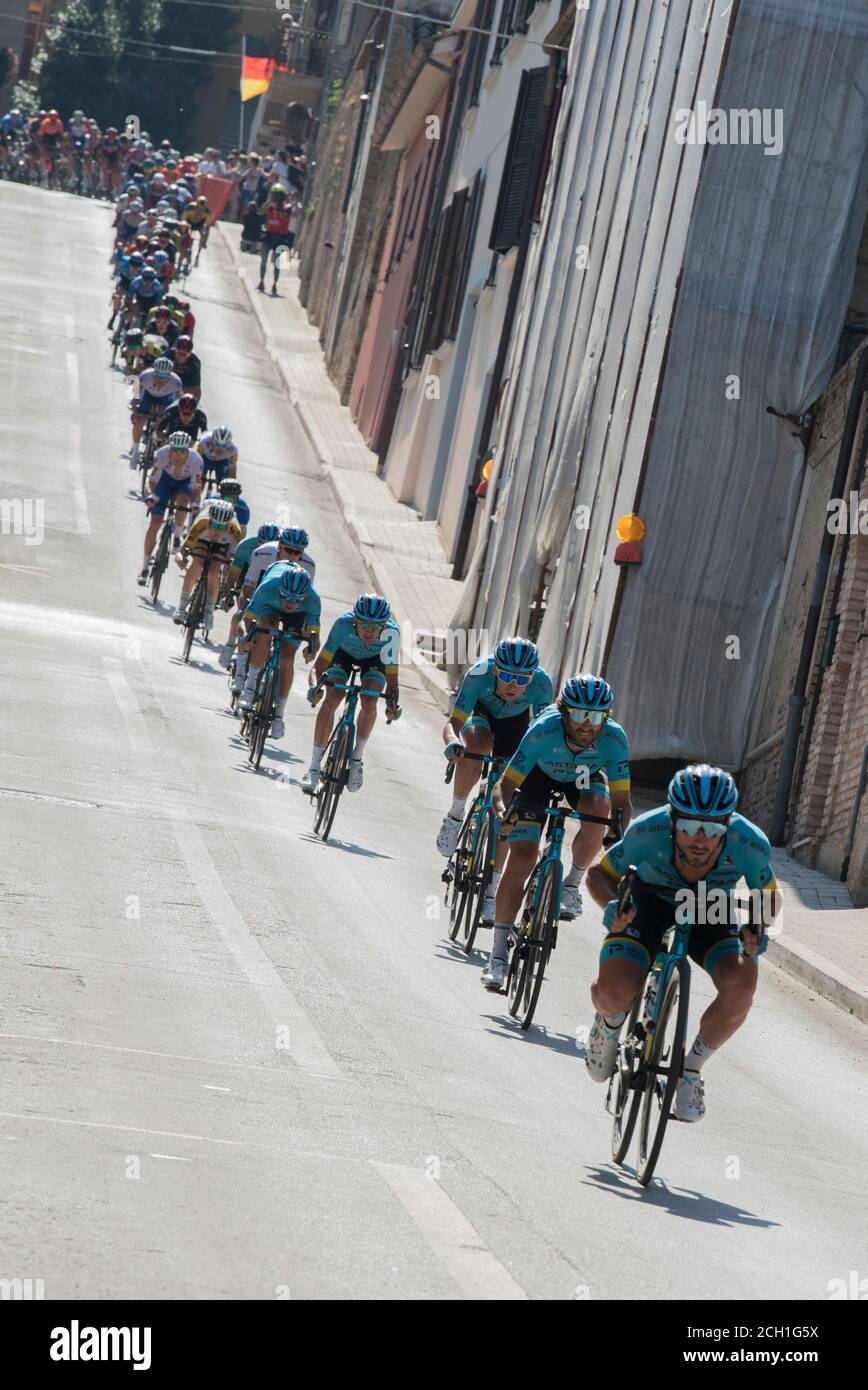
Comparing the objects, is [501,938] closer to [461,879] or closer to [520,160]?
[461,879]

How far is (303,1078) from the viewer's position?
890 cm

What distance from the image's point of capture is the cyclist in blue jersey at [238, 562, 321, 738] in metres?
18.3

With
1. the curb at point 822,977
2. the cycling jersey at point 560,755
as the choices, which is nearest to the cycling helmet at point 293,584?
the curb at point 822,977

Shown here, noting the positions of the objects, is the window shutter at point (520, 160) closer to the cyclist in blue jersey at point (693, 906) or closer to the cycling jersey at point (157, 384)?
the cycling jersey at point (157, 384)

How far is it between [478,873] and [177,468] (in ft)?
48.5

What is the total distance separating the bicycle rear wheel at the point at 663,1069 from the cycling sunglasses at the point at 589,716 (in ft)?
9.52

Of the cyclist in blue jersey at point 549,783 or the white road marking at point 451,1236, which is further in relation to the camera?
the cyclist in blue jersey at point 549,783

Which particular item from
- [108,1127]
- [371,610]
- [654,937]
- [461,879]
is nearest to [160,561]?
[371,610]

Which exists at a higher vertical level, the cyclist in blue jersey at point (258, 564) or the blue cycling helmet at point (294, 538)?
the blue cycling helmet at point (294, 538)

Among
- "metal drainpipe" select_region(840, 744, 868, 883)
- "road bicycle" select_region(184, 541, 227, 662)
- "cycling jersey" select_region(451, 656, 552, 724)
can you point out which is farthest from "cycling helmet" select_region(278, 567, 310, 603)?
"road bicycle" select_region(184, 541, 227, 662)

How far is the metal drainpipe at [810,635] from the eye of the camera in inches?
817

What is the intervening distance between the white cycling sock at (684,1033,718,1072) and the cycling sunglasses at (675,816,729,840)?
762mm

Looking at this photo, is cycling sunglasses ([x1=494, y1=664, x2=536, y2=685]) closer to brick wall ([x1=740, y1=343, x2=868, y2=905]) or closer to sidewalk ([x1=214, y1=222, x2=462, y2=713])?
brick wall ([x1=740, y1=343, x2=868, y2=905])
